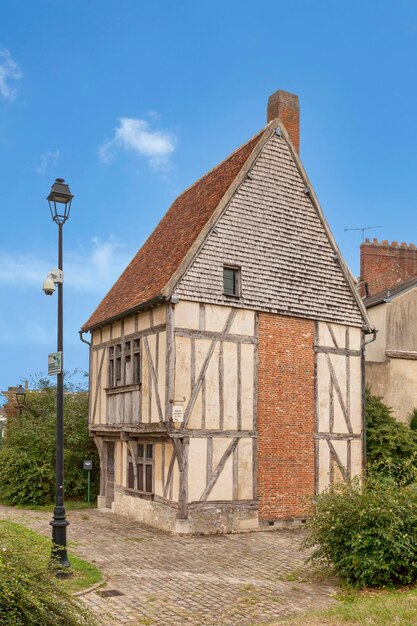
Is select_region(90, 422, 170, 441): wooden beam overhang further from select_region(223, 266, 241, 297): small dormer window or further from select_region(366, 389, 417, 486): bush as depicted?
select_region(366, 389, 417, 486): bush

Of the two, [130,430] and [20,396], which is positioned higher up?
[20,396]

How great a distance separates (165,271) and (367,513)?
28.7 ft

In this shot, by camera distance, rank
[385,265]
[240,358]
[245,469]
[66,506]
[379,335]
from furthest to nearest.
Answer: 1. [385,265]
2. [379,335]
3. [66,506]
4. [240,358]
5. [245,469]

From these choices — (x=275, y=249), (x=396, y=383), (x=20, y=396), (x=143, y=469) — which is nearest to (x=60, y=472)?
(x=143, y=469)

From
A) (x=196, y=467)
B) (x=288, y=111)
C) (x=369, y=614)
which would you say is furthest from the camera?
(x=288, y=111)

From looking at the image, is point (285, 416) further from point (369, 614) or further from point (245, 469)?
point (369, 614)

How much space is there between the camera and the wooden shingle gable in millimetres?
16953

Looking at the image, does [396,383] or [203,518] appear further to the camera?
[396,383]

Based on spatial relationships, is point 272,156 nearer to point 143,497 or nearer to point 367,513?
point 143,497

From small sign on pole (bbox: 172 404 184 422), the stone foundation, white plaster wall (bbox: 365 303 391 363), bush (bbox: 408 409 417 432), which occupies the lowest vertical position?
the stone foundation

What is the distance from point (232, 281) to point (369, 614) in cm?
1025

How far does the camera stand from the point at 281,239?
1828 centimetres

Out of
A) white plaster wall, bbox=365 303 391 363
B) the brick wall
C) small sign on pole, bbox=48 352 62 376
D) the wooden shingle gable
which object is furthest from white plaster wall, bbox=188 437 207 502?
white plaster wall, bbox=365 303 391 363

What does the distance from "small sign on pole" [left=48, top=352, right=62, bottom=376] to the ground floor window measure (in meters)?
6.43
